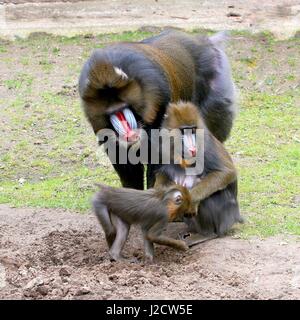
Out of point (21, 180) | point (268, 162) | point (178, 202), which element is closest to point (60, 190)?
point (21, 180)

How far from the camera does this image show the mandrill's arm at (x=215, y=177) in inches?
221

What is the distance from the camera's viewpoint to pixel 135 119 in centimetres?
539

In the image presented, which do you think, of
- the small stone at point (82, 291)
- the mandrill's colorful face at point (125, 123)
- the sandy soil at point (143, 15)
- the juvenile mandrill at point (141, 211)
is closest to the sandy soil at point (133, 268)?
the small stone at point (82, 291)

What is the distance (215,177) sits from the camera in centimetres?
568

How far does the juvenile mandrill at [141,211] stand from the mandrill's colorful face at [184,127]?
0.87 feet

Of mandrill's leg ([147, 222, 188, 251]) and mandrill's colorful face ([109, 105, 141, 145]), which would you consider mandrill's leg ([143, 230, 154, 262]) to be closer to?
mandrill's leg ([147, 222, 188, 251])

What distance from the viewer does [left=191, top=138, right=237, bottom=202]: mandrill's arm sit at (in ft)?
18.4

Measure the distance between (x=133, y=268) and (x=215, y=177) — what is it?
0.92 m

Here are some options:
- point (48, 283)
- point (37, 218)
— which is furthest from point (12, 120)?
point (48, 283)

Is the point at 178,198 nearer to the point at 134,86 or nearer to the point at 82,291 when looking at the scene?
the point at 134,86

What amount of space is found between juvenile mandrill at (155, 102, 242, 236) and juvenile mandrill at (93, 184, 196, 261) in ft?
0.79
